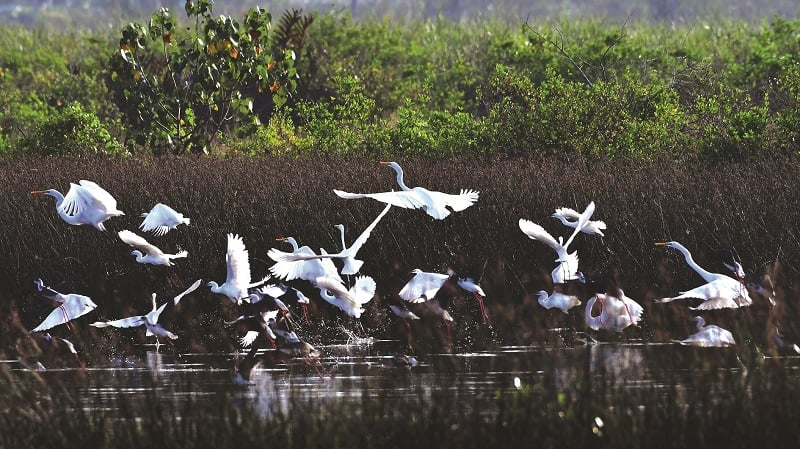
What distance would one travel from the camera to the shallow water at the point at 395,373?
757 centimetres

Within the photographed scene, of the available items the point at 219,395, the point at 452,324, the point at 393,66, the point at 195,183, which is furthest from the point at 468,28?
the point at 219,395

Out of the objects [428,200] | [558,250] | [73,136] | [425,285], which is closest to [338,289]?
[425,285]

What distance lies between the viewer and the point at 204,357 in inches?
372

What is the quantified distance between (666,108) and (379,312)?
654 centimetres

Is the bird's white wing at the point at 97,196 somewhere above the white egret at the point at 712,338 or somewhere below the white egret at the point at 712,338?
above

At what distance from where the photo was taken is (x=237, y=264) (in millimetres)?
9617

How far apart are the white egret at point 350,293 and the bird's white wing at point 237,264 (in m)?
0.49

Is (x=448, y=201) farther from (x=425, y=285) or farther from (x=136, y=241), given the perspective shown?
(x=136, y=241)

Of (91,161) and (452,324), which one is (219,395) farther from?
(91,161)

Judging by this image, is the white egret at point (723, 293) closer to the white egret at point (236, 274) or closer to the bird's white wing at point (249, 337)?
the bird's white wing at point (249, 337)

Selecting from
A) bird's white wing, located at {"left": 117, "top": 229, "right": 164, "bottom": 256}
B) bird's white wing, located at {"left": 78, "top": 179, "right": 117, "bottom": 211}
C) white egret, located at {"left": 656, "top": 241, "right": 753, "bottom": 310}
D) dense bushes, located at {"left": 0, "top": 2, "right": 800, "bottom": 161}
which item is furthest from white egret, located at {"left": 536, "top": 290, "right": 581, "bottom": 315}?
dense bushes, located at {"left": 0, "top": 2, "right": 800, "bottom": 161}

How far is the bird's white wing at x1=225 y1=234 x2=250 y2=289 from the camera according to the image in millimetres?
9602

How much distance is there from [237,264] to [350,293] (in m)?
0.79

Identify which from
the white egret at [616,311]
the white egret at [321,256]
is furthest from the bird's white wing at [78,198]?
the white egret at [616,311]
